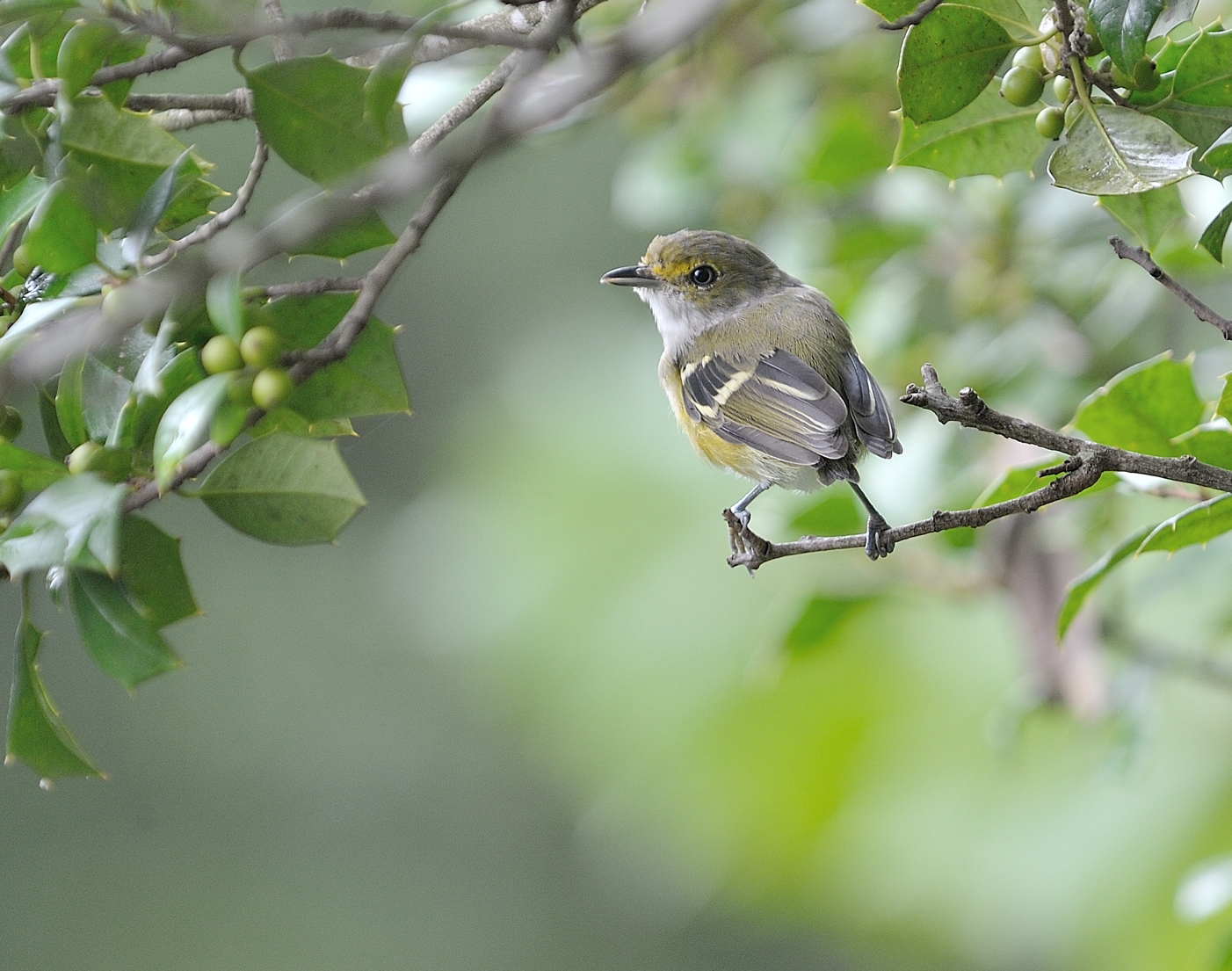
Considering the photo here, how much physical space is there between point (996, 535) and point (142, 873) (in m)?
9.01

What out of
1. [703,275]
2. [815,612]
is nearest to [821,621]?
[815,612]

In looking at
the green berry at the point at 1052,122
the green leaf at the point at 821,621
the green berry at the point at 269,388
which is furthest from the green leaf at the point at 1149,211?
the green leaf at the point at 821,621

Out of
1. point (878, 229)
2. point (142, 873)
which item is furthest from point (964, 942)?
point (142, 873)

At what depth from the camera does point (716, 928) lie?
8484mm

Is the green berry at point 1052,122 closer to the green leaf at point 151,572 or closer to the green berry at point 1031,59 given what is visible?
the green berry at point 1031,59

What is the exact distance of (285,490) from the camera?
1054mm

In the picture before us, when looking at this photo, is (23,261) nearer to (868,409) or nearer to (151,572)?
(151,572)

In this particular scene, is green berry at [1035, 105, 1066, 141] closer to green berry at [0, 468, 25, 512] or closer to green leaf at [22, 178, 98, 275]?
green leaf at [22, 178, 98, 275]

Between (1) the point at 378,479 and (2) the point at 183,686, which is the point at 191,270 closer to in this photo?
(1) the point at 378,479

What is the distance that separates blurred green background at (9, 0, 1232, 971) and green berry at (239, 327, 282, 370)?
291 millimetres

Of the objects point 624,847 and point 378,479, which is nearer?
point 624,847

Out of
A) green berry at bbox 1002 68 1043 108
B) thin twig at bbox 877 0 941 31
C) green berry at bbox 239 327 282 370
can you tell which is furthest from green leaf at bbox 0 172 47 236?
green berry at bbox 1002 68 1043 108

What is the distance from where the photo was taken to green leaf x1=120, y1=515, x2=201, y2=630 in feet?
3.32

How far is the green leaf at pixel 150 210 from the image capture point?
3.22 feet
